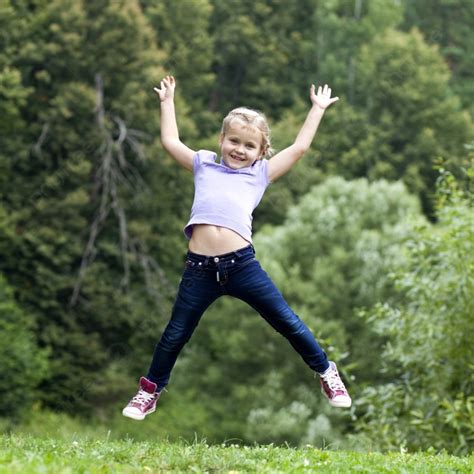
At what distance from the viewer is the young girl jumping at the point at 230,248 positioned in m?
7.14

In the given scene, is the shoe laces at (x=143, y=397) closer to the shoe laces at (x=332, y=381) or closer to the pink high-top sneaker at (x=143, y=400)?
the pink high-top sneaker at (x=143, y=400)

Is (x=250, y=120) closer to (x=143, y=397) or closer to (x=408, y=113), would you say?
(x=143, y=397)

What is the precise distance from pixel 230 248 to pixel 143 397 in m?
1.23

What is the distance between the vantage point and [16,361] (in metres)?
29.0

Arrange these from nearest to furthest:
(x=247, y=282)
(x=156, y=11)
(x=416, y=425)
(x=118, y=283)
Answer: (x=247, y=282), (x=416, y=425), (x=118, y=283), (x=156, y=11)

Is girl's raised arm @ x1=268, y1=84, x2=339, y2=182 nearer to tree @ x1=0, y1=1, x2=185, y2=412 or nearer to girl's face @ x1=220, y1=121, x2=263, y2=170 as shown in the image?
girl's face @ x1=220, y1=121, x2=263, y2=170

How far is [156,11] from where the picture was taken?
3584 cm

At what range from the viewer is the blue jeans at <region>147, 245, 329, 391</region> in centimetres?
712

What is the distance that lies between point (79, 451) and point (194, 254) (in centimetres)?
149

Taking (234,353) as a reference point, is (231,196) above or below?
above

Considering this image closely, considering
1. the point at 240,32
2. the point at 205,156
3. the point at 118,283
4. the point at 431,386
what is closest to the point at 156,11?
the point at 240,32

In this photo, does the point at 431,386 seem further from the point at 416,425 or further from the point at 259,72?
the point at 259,72

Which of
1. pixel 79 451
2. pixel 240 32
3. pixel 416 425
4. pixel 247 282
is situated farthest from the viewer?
pixel 240 32

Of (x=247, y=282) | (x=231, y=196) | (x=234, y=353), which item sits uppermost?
(x=231, y=196)
